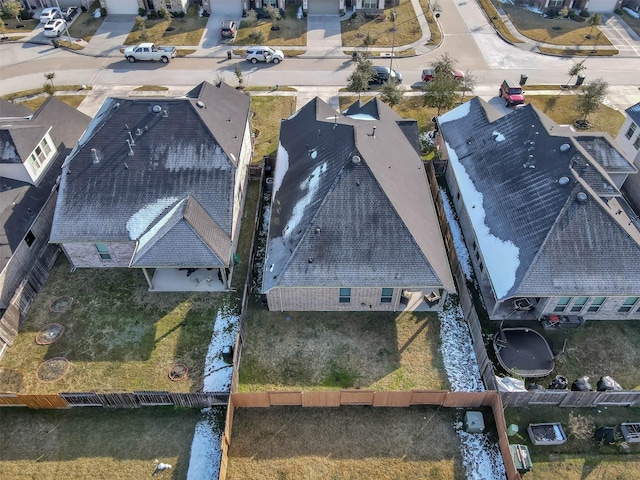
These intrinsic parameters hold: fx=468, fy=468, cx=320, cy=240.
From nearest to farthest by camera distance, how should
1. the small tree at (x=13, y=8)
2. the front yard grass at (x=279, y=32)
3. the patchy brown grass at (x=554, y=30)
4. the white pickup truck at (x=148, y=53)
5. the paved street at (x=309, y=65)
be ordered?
the paved street at (x=309, y=65)
the white pickup truck at (x=148, y=53)
the front yard grass at (x=279, y=32)
the small tree at (x=13, y=8)
the patchy brown grass at (x=554, y=30)

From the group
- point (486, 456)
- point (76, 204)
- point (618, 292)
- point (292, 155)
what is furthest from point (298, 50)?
point (486, 456)

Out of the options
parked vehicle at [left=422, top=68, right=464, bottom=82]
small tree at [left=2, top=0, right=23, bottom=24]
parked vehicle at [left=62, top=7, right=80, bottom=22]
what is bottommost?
parked vehicle at [left=422, top=68, right=464, bottom=82]

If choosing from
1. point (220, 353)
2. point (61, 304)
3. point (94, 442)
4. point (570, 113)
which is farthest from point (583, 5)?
point (94, 442)

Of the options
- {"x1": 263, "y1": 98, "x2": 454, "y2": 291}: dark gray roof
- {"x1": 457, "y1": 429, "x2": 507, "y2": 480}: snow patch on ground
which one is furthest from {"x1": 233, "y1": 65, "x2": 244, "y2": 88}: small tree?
{"x1": 457, "y1": 429, "x2": 507, "y2": 480}: snow patch on ground

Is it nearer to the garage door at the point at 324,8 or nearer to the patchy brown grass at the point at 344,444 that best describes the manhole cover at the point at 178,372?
the patchy brown grass at the point at 344,444

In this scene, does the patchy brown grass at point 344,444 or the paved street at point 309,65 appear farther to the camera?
the paved street at point 309,65

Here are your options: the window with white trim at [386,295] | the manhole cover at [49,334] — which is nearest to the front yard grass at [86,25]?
the manhole cover at [49,334]

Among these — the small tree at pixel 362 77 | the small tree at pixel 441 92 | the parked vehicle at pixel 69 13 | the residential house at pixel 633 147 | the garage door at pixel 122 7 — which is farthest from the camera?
the garage door at pixel 122 7

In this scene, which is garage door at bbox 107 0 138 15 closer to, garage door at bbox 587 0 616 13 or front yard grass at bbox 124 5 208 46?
front yard grass at bbox 124 5 208 46
